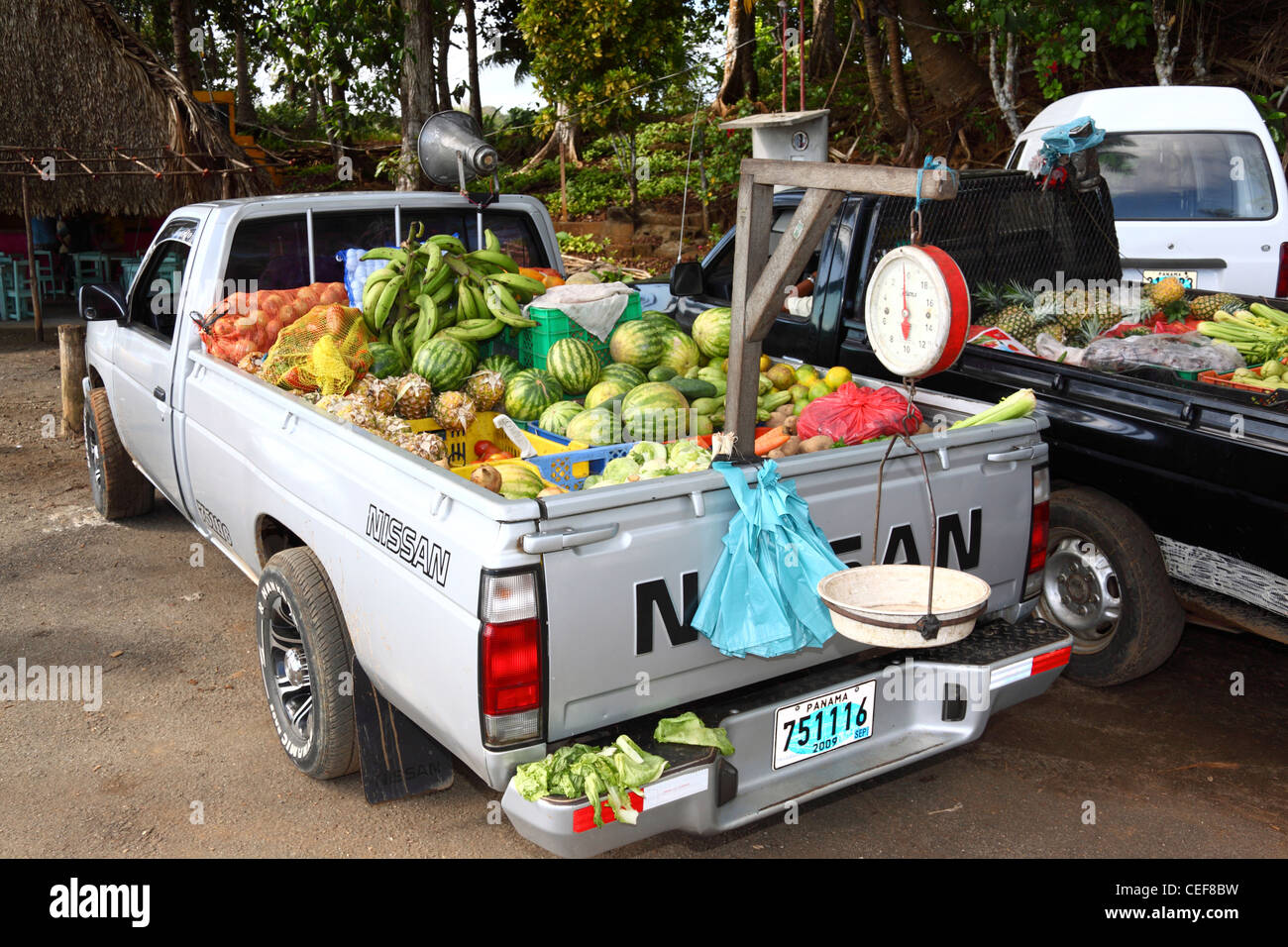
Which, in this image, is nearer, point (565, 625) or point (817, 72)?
point (565, 625)

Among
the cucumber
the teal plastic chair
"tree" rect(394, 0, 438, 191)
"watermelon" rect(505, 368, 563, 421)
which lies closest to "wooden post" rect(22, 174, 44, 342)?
the teal plastic chair

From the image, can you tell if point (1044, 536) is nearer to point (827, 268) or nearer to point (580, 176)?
point (827, 268)

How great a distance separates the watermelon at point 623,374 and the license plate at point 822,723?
72.8 inches

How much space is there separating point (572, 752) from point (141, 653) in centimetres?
319

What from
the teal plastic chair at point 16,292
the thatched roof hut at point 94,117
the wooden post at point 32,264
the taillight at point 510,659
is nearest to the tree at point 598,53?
the thatched roof hut at point 94,117

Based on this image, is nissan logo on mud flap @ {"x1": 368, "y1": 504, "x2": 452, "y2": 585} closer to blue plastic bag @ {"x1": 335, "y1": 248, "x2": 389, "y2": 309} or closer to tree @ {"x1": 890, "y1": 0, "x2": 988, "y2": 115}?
blue plastic bag @ {"x1": 335, "y1": 248, "x2": 389, "y2": 309}

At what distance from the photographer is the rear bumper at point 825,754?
271 cm

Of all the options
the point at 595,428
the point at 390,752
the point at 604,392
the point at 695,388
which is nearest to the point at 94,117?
the point at 604,392

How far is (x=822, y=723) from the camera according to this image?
313 cm

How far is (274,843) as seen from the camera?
11.9ft

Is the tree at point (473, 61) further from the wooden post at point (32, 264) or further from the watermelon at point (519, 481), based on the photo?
the watermelon at point (519, 481)
